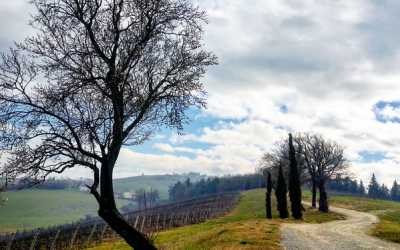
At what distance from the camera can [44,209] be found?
105m

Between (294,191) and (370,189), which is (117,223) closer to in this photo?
(294,191)

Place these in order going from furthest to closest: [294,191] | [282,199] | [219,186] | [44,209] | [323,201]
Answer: [219,186] < [44,209] < [323,201] < [294,191] < [282,199]

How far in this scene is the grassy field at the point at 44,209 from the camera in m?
84.2

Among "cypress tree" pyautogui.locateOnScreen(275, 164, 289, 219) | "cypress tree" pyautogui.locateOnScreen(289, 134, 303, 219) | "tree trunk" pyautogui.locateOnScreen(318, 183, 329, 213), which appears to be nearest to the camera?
"cypress tree" pyautogui.locateOnScreen(289, 134, 303, 219)

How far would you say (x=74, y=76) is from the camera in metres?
6.85

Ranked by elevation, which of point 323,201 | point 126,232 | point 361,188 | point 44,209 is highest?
point 126,232

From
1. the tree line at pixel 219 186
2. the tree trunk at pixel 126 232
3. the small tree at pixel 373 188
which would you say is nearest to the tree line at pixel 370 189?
the small tree at pixel 373 188

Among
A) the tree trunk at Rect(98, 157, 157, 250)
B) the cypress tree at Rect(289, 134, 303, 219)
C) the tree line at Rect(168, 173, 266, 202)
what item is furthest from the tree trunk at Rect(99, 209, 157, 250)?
the tree line at Rect(168, 173, 266, 202)

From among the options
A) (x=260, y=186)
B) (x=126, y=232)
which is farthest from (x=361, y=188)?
(x=126, y=232)

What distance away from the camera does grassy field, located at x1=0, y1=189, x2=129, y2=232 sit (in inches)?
3314

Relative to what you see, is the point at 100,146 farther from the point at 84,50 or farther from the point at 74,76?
the point at 84,50

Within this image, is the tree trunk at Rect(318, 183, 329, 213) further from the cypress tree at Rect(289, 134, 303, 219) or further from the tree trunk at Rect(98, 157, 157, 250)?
the tree trunk at Rect(98, 157, 157, 250)

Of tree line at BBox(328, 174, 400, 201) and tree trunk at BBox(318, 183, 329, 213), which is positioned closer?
tree trunk at BBox(318, 183, 329, 213)

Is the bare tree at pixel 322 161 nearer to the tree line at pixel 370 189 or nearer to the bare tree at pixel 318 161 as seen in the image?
the bare tree at pixel 318 161
